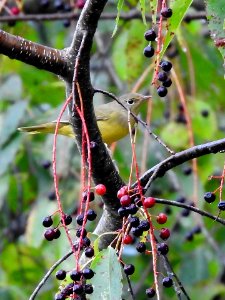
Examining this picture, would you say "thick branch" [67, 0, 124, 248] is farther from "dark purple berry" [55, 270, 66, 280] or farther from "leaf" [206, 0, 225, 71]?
"dark purple berry" [55, 270, 66, 280]

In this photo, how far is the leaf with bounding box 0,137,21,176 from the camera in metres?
4.81

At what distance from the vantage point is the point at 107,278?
7.10 ft

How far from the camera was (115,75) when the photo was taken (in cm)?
635

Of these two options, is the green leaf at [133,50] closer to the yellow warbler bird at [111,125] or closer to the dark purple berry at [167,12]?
the yellow warbler bird at [111,125]

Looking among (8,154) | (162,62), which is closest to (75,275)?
(162,62)

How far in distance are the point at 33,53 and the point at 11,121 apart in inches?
100

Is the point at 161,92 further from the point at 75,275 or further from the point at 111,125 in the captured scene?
the point at 111,125

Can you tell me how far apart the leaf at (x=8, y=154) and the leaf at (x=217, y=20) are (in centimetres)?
274

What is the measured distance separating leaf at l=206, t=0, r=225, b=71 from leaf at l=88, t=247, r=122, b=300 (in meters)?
0.59

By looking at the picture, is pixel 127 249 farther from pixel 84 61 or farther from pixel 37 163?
pixel 84 61

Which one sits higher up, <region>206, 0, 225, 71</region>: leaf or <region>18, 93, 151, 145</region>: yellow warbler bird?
<region>18, 93, 151, 145</region>: yellow warbler bird

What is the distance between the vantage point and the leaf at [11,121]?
192 inches

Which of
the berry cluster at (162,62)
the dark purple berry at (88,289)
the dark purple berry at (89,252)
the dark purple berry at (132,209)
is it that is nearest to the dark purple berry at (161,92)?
the berry cluster at (162,62)

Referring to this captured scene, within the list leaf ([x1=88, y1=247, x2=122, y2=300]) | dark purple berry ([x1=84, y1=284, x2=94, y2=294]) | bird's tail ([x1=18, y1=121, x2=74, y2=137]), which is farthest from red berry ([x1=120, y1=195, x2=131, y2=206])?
bird's tail ([x1=18, y1=121, x2=74, y2=137])
